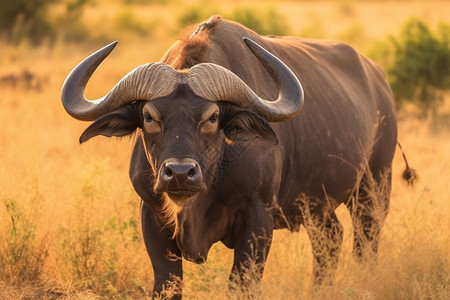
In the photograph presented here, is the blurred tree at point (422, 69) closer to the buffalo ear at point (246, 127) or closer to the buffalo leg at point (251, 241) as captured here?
the buffalo leg at point (251, 241)

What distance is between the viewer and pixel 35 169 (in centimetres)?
691

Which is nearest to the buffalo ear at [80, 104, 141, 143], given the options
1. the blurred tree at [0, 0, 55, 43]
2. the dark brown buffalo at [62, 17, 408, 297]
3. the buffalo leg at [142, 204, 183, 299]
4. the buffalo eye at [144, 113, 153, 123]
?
the dark brown buffalo at [62, 17, 408, 297]

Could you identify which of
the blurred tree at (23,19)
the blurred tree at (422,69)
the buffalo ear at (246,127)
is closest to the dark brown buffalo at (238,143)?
the buffalo ear at (246,127)

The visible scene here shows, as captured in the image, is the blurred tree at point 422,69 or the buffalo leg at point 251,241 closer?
the buffalo leg at point 251,241

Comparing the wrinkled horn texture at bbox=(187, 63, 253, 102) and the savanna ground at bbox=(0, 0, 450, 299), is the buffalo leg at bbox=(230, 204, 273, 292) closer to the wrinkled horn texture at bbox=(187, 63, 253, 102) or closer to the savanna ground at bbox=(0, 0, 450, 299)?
the savanna ground at bbox=(0, 0, 450, 299)

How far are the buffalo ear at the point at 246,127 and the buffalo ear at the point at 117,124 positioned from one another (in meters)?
0.52

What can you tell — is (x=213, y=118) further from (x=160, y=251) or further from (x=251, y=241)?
(x=160, y=251)

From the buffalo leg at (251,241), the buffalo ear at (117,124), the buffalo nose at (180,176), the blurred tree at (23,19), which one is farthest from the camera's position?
the blurred tree at (23,19)

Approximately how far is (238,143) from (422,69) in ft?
30.4

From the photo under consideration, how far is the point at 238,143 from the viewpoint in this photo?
5570mm

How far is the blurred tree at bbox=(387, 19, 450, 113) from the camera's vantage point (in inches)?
553

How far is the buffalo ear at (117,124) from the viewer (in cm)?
515

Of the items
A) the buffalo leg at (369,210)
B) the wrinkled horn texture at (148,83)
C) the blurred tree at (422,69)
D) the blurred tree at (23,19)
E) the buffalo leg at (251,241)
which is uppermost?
the blurred tree at (23,19)

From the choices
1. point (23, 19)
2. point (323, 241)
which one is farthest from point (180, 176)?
point (23, 19)
